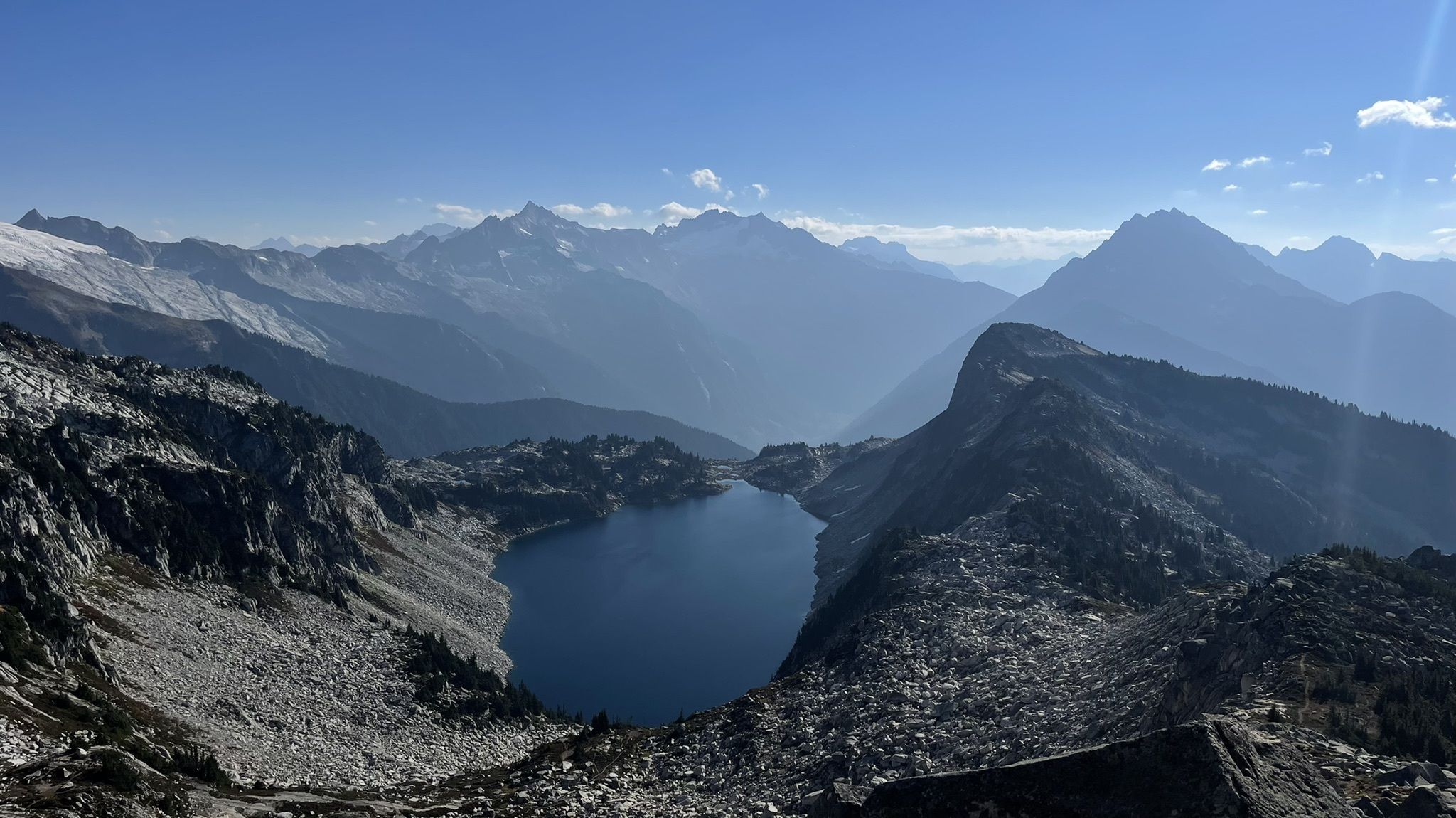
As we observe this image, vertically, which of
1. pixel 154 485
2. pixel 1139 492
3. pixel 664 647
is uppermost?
pixel 1139 492

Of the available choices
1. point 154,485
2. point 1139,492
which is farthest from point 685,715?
point 1139,492

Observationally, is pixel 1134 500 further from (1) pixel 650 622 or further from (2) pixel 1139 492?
(1) pixel 650 622

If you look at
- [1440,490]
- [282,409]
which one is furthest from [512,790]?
[1440,490]

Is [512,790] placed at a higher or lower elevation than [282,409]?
lower

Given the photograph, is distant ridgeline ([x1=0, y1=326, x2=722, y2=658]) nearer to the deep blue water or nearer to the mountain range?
the mountain range

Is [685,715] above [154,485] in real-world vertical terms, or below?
below

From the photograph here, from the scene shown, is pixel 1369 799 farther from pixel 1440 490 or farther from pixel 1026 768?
pixel 1440 490

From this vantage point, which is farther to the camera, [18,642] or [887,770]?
[18,642]
